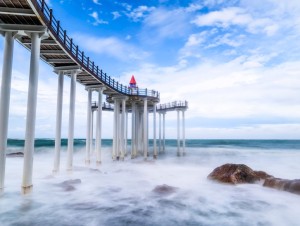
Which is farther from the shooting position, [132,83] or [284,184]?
[132,83]

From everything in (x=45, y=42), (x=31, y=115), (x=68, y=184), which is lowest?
(x=68, y=184)

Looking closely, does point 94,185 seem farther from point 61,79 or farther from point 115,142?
point 115,142

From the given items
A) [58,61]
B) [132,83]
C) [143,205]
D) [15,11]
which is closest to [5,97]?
[15,11]

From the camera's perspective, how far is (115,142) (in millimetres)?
25547

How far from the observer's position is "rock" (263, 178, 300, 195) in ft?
39.0

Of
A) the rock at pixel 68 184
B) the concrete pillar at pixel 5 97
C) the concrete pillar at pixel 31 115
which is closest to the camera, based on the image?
the concrete pillar at pixel 5 97

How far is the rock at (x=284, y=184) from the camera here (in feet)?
39.0

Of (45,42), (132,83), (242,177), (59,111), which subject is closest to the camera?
(45,42)

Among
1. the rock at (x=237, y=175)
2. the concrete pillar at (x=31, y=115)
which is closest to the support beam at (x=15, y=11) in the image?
the concrete pillar at (x=31, y=115)

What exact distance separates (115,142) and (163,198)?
15.2 meters

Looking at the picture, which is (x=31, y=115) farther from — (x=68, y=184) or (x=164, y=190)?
(x=164, y=190)

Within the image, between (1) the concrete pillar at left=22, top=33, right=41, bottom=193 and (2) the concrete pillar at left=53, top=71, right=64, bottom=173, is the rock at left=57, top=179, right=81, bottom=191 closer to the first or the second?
(1) the concrete pillar at left=22, top=33, right=41, bottom=193

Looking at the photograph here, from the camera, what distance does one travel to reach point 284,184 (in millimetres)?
12594

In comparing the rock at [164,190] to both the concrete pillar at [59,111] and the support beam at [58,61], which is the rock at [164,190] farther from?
the support beam at [58,61]
